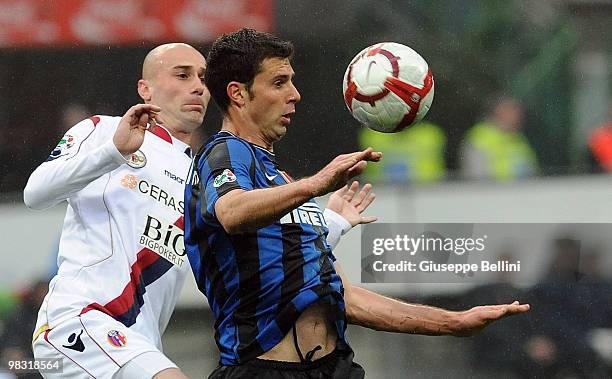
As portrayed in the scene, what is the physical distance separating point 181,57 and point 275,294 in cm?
205

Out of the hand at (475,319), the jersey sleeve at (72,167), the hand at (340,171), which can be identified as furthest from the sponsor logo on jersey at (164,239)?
the hand at (340,171)

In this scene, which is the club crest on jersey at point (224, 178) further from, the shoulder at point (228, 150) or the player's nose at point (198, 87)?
the player's nose at point (198, 87)

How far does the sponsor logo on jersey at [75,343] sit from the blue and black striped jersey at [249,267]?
1.18m

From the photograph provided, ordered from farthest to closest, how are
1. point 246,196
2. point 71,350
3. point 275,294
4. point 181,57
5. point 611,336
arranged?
point 611,336, point 181,57, point 71,350, point 275,294, point 246,196

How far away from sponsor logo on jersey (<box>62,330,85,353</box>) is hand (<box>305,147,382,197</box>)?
6.18ft

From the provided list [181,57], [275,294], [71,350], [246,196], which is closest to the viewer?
[246,196]

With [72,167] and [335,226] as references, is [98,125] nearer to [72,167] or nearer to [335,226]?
[72,167]

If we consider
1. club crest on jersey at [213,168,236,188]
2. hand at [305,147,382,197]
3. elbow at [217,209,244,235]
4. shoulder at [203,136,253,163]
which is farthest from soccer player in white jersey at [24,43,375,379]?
hand at [305,147,382,197]

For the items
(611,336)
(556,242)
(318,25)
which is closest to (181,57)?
(318,25)

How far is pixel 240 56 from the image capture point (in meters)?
4.07

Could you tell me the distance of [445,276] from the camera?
6.57 meters

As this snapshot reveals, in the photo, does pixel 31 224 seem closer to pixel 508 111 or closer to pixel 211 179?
pixel 508 111

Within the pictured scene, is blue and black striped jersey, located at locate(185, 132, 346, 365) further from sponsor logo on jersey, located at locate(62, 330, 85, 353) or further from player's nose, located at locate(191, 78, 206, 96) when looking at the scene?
player's nose, located at locate(191, 78, 206, 96)

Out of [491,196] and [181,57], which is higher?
[181,57]
